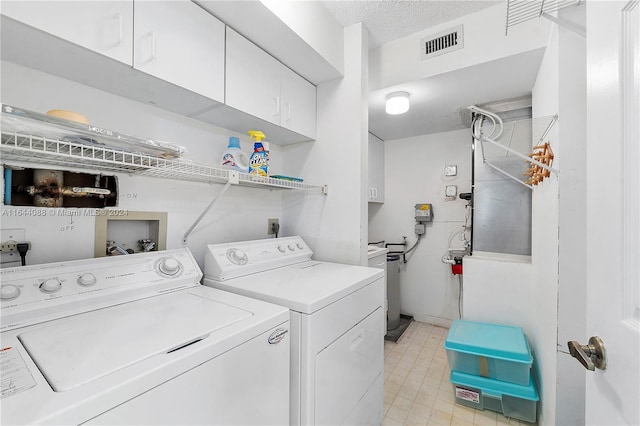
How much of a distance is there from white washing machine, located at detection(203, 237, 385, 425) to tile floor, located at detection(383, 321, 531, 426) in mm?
360

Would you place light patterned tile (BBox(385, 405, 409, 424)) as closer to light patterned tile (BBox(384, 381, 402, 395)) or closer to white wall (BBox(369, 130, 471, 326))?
light patterned tile (BBox(384, 381, 402, 395))

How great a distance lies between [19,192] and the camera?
3.43 feet

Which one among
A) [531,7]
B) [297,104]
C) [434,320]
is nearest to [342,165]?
[297,104]

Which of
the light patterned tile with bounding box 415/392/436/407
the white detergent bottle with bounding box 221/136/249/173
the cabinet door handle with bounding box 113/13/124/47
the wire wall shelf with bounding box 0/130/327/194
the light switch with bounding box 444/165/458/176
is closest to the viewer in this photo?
the wire wall shelf with bounding box 0/130/327/194

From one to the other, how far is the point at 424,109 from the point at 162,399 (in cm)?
278

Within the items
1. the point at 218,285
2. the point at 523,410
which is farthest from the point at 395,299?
the point at 218,285

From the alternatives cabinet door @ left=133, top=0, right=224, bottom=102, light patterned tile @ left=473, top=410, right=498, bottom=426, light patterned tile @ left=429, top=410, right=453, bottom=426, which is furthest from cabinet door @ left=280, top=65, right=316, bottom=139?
light patterned tile @ left=473, top=410, right=498, bottom=426

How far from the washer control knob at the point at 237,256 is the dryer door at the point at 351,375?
2.16 feet

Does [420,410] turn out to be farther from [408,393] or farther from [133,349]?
[133,349]

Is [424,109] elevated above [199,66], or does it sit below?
above

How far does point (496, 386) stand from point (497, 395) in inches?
2.1

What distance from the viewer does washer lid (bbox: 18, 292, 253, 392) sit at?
0.63 metres

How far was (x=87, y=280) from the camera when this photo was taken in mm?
1017

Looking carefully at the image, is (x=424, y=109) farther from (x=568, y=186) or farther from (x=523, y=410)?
(x=523, y=410)
